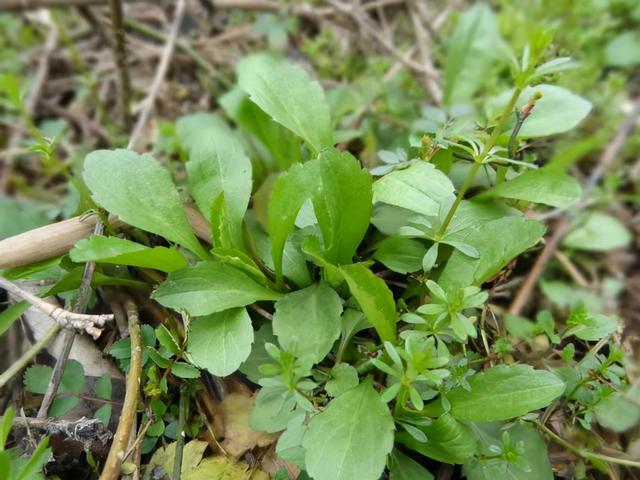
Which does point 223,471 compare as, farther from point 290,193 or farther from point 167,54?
point 167,54

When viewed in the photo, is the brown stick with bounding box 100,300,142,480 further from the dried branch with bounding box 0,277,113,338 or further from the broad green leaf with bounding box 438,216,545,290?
the broad green leaf with bounding box 438,216,545,290

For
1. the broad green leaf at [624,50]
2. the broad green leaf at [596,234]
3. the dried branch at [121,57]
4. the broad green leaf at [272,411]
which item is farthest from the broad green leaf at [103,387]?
the broad green leaf at [624,50]

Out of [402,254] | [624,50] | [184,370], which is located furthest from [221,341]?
[624,50]

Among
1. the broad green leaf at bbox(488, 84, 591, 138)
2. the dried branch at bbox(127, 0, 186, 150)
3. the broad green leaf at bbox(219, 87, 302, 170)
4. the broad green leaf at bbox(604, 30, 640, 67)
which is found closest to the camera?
the broad green leaf at bbox(488, 84, 591, 138)

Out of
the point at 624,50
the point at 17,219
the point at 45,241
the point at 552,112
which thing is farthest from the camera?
the point at 624,50

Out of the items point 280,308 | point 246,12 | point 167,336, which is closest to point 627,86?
point 246,12

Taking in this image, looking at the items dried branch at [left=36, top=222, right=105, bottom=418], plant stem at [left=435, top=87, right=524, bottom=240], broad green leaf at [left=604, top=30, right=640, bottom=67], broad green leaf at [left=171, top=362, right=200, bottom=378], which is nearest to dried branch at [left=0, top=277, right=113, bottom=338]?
dried branch at [left=36, top=222, right=105, bottom=418]
